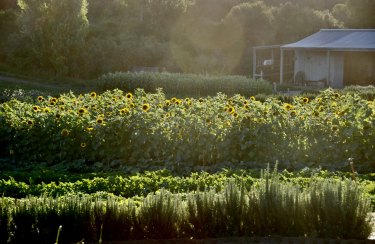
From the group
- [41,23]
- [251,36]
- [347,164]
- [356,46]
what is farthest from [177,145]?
[251,36]

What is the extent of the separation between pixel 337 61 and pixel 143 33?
13.8 meters

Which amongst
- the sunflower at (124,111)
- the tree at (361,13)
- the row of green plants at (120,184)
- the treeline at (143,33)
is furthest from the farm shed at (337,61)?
the row of green plants at (120,184)

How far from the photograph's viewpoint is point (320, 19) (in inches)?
1655

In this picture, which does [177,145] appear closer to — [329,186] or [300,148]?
[300,148]

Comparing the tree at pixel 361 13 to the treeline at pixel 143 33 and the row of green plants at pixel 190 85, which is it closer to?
the treeline at pixel 143 33

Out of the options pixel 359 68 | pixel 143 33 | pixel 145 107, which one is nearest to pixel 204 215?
pixel 145 107

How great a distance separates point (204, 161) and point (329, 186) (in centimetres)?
446

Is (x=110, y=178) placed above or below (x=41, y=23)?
below

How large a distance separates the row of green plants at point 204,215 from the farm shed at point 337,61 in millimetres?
24988

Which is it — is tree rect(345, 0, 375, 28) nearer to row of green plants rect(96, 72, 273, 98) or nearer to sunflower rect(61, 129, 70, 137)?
row of green plants rect(96, 72, 273, 98)

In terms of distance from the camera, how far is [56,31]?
106 feet

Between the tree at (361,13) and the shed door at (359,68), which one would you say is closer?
the shed door at (359,68)

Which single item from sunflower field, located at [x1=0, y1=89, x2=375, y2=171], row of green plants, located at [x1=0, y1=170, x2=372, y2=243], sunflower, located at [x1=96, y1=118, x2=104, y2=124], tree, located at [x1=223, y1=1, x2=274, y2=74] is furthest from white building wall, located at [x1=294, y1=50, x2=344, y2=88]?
row of green plants, located at [x1=0, y1=170, x2=372, y2=243]

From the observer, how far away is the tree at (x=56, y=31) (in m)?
32.4
